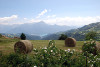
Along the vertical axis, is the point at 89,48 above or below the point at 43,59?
above

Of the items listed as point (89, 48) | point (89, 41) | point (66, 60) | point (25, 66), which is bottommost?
point (25, 66)

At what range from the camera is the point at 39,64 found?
14.4ft

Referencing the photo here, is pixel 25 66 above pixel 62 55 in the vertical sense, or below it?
below

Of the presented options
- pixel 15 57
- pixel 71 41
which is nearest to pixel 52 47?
pixel 15 57

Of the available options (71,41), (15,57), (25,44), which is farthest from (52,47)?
(71,41)

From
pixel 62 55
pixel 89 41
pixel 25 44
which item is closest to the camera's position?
pixel 62 55

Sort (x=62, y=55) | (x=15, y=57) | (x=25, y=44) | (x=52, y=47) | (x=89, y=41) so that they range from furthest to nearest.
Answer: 1. (x=25, y=44)
2. (x=15, y=57)
3. (x=89, y=41)
4. (x=62, y=55)
5. (x=52, y=47)

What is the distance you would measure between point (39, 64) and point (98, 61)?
325 centimetres

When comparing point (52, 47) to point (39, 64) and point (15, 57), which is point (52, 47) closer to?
point (39, 64)

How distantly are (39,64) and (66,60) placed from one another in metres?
1.56

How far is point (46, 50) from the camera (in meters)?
4.71

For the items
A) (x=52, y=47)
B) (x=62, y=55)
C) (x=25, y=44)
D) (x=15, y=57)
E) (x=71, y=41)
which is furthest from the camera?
(x=71, y=41)

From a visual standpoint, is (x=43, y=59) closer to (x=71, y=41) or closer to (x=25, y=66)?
(x=25, y=66)

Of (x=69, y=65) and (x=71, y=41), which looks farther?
(x=71, y=41)
